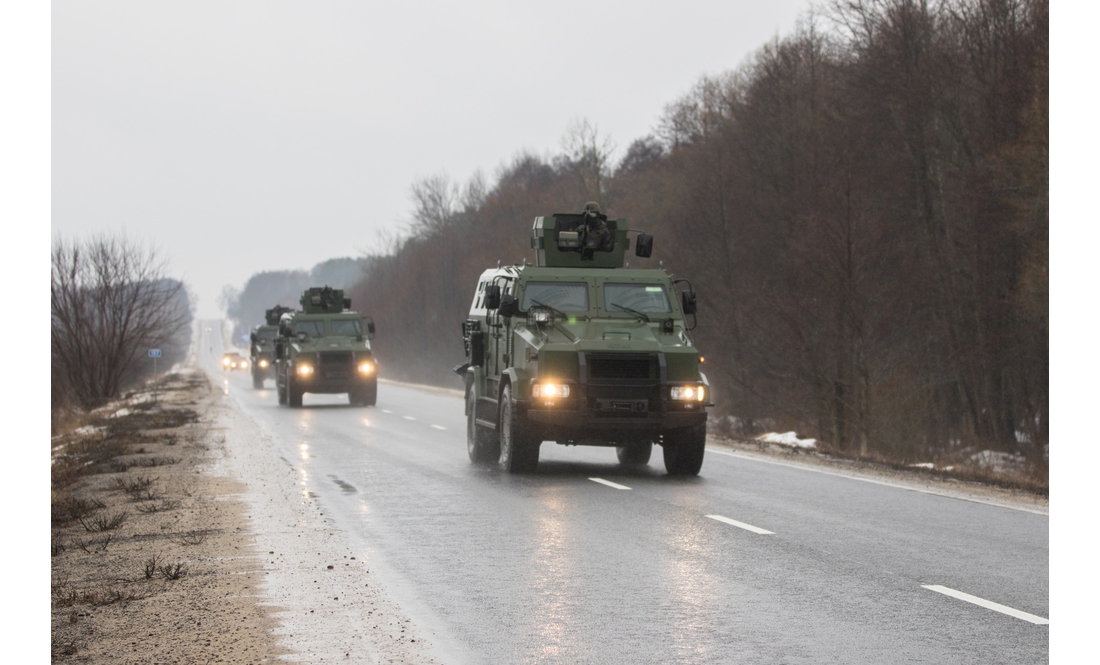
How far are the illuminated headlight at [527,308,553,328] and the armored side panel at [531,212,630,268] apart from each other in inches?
A: 73.7

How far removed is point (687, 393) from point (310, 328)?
77.7ft

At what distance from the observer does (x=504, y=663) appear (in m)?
6.62

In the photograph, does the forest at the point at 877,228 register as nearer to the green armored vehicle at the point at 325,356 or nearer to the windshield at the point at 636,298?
the windshield at the point at 636,298

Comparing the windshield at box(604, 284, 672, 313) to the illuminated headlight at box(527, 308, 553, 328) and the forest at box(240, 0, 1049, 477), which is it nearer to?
the illuminated headlight at box(527, 308, 553, 328)

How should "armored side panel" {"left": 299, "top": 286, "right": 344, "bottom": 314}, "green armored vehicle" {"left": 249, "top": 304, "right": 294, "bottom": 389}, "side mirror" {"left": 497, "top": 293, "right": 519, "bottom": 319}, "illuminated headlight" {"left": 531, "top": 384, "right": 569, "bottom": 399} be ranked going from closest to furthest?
"illuminated headlight" {"left": 531, "top": 384, "right": 569, "bottom": 399} → "side mirror" {"left": 497, "top": 293, "right": 519, "bottom": 319} → "armored side panel" {"left": 299, "top": 286, "right": 344, "bottom": 314} → "green armored vehicle" {"left": 249, "top": 304, "right": 294, "bottom": 389}

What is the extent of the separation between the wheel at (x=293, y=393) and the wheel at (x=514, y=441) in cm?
2064

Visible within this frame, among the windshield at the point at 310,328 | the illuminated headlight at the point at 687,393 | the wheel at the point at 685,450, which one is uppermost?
the windshield at the point at 310,328

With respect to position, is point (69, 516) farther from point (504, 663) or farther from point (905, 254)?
point (905, 254)

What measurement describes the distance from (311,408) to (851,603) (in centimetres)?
3014

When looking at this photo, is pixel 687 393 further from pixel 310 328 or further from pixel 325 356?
pixel 310 328

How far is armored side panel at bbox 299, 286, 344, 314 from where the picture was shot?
3997cm

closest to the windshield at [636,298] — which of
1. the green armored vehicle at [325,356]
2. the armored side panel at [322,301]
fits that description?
the green armored vehicle at [325,356]

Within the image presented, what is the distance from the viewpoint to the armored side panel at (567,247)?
61.4 feet

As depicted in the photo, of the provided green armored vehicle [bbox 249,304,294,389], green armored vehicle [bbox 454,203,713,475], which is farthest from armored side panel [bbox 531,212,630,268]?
green armored vehicle [bbox 249,304,294,389]
